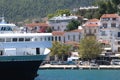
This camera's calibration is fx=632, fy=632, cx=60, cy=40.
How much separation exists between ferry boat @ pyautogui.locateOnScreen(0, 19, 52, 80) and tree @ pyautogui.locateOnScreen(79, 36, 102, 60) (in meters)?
46.7

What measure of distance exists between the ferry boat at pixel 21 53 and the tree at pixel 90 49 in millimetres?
46658

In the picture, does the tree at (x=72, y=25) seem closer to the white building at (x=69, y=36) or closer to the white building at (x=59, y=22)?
the white building at (x=59, y=22)

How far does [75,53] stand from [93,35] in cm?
895

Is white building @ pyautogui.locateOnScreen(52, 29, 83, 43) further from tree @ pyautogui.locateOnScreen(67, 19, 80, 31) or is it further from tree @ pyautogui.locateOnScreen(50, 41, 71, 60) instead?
tree @ pyautogui.locateOnScreen(50, 41, 71, 60)

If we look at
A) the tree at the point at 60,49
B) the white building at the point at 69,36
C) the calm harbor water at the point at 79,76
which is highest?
the white building at the point at 69,36

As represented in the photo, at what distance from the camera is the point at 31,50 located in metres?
67.6

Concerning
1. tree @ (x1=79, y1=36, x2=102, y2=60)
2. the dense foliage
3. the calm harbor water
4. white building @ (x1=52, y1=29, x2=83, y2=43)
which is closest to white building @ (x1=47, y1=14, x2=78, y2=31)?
the dense foliage

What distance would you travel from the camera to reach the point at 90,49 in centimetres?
11594

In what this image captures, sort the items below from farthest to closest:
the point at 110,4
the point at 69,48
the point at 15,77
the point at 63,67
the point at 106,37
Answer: the point at 110,4 → the point at 106,37 → the point at 69,48 → the point at 63,67 → the point at 15,77

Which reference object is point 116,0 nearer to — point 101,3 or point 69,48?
point 101,3

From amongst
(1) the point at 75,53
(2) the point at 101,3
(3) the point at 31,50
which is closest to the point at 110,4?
(2) the point at 101,3

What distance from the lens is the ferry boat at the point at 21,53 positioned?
213 feet

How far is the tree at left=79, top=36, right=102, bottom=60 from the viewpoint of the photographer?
115625mm

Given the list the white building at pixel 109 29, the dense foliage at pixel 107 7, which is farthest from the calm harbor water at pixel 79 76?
the dense foliage at pixel 107 7
